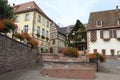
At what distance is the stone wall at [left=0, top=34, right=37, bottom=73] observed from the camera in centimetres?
1326

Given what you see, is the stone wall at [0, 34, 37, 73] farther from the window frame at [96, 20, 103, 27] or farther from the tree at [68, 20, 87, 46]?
the window frame at [96, 20, 103, 27]

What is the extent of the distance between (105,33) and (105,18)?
4.05 m

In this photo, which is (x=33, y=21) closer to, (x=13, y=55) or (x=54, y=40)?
(x=54, y=40)

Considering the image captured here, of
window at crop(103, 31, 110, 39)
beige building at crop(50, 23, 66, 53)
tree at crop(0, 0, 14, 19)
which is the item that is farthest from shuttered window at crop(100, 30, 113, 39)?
tree at crop(0, 0, 14, 19)

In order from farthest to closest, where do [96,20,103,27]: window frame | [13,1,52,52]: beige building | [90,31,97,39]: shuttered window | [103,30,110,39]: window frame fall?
[96,20,103,27]: window frame → [90,31,97,39]: shuttered window → [103,30,110,39]: window frame → [13,1,52,52]: beige building

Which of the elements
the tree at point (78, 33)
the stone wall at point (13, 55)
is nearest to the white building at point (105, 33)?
the tree at point (78, 33)

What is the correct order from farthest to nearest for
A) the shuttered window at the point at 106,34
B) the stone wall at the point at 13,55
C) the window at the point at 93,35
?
the window at the point at 93,35
the shuttered window at the point at 106,34
the stone wall at the point at 13,55

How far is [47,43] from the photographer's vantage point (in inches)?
1415

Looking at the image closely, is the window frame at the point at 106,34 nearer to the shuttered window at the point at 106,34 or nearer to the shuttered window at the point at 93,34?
the shuttered window at the point at 106,34

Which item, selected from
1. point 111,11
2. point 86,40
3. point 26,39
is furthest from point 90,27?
point 26,39

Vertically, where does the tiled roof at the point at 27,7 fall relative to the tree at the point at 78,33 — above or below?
above

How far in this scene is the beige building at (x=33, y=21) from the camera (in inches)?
1216

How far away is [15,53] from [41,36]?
17.6 m

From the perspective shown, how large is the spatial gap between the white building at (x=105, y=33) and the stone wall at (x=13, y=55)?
17.7 m
